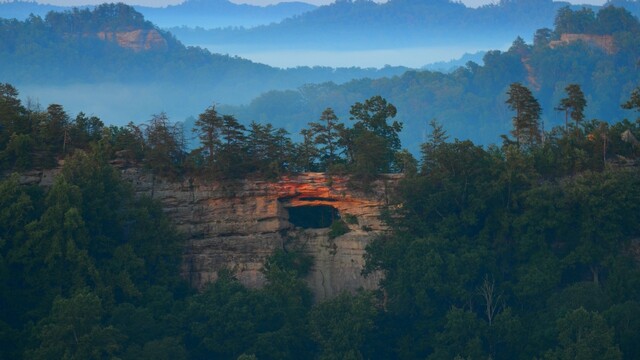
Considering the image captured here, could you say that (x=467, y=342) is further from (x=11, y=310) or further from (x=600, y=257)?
(x=11, y=310)

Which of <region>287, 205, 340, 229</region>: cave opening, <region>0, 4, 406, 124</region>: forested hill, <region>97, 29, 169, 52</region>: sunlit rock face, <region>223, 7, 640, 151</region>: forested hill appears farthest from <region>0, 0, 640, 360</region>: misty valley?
<region>97, 29, 169, 52</region>: sunlit rock face

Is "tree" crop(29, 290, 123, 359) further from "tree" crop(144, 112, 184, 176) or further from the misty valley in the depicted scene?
"tree" crop(144, 112, 184, 176)

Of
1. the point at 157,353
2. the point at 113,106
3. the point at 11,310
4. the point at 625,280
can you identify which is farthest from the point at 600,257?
the point at 113,106

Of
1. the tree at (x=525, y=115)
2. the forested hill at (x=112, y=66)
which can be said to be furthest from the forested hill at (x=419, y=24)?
the tree at (x=525, y=115)

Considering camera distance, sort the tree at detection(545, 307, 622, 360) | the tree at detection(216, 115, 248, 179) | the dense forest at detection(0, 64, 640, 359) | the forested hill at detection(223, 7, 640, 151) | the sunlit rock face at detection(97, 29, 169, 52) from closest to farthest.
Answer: the tree at detection(545, 307, 622, 360) → the dense forest at detection(0, 64, 640, 359) → the tree at detection(216, 115, 248, 179) → the forested hill at detection(223, 7, 640, 151) → the sunlit rock face at detection(97, 29, 169, 52)

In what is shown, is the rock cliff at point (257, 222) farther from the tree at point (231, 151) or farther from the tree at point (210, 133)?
the tree at point (210, 133)
